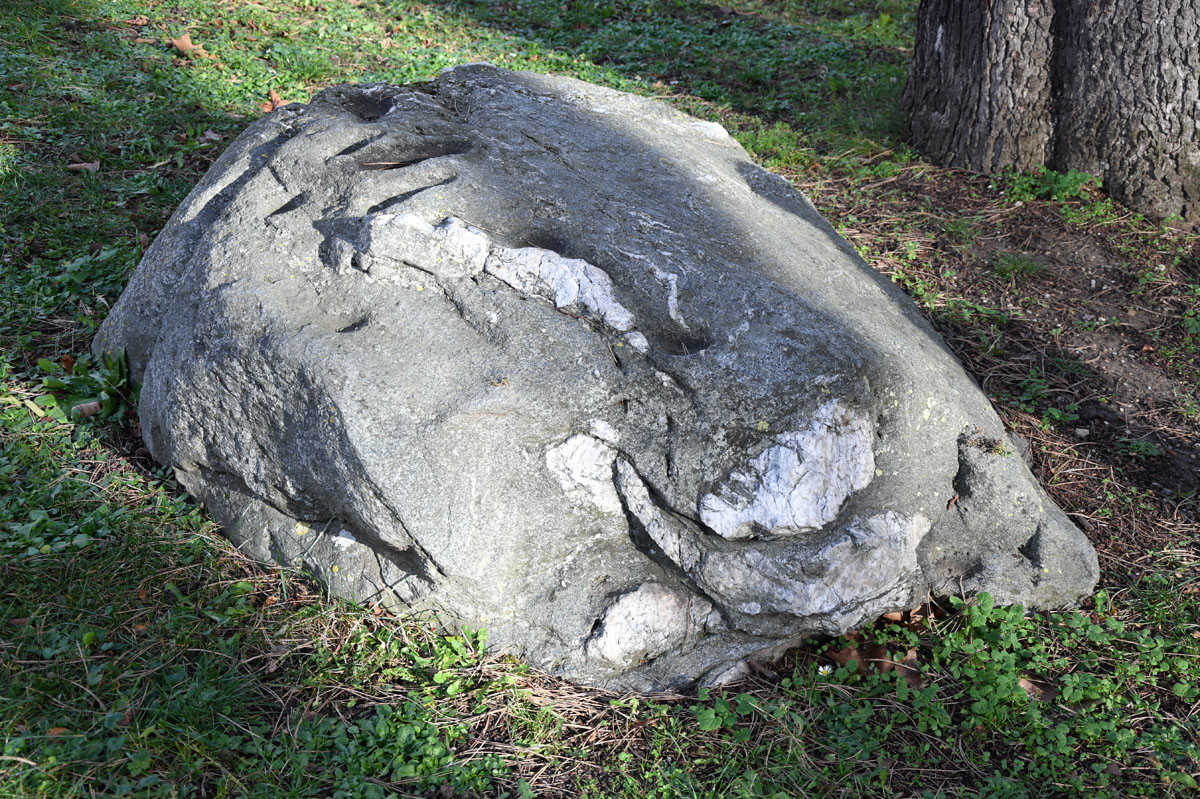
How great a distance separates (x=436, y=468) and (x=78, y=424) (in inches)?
70.9

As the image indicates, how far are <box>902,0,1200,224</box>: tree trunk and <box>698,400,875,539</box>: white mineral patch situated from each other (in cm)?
321

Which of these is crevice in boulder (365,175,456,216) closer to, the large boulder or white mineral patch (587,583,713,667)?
the large boulder

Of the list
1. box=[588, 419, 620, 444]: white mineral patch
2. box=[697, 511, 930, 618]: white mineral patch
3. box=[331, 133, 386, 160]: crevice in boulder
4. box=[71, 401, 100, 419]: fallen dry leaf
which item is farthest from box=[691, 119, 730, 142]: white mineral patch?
box=[71, 401, 100, 419]: fallen dry leaf

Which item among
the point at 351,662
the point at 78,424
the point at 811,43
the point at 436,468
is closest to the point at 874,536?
the point at 436,468

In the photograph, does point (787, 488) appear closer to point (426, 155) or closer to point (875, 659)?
point (875, 659)

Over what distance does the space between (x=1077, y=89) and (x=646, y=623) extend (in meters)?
4.00

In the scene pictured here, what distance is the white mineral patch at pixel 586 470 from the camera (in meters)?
2.62

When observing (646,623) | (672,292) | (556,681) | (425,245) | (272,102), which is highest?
(272,102)

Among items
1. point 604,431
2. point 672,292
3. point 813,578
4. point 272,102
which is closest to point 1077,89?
point 672,292

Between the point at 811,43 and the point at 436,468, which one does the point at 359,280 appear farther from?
the point at 811,43

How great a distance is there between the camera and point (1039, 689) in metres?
2.65

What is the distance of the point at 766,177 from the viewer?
13.0 feet

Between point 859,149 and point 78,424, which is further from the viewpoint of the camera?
point 859,149

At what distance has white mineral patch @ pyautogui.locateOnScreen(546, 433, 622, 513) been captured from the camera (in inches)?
103
